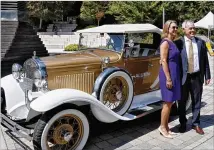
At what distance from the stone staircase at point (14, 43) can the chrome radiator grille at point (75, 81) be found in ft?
16.4

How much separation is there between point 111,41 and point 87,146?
1911 millimetres

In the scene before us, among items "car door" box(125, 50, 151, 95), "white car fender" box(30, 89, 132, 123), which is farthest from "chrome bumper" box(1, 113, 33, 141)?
"car door" box(125, 50, 151, 95)

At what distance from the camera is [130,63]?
4953mm

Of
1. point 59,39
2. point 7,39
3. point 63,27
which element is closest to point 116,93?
point 7,39

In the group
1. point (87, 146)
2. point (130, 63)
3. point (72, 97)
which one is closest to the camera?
point (72, 97)

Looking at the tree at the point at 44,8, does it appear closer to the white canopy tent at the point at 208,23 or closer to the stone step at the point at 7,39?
the white canopy tent at the point at 208,23

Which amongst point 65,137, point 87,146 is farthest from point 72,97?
point 87,146

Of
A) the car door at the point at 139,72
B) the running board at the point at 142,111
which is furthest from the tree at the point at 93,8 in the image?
the running board at the point at 142,111

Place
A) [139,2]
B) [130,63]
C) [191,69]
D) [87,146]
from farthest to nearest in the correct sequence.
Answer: [139,2]
[130,63]
[191,69]
[87,146]

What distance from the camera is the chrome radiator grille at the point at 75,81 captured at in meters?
4.27

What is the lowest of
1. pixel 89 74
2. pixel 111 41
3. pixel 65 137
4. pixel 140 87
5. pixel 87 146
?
pixel 87 146

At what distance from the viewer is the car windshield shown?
16.2 feet

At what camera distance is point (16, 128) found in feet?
13.1

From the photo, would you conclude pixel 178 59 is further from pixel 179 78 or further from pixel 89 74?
pixel 89 74
